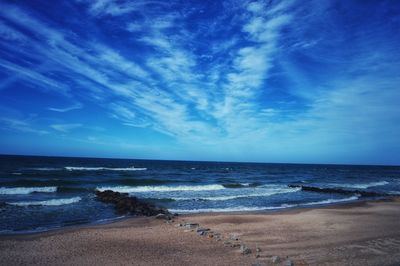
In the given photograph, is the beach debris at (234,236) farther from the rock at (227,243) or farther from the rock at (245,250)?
the rock at (245,250)

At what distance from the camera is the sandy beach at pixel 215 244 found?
705 cm

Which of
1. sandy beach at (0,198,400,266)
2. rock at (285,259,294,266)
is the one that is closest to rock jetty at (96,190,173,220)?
sandy beach at (0,198,400,266)

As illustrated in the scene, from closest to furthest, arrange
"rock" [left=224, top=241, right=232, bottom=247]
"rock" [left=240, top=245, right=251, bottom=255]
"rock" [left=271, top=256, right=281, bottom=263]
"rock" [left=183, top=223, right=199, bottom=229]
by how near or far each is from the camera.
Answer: "rock" [left=271, top=256, right=281, bottom=263]
"rock" [left=240, top=245, right=251, bottom=255]
"rock" [left=224, top=241, right=232, bottom=247]
"rock" [left=183, top=223, right=199, bottom=229]

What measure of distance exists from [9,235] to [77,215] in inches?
151

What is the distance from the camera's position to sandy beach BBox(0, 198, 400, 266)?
7.05 meters

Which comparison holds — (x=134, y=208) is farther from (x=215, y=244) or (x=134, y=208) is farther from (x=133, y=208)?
A: (x=215, y=244)

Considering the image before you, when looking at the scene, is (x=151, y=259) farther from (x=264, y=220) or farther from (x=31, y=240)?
(x=264, y=220)

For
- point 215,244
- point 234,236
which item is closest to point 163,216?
point 234,236

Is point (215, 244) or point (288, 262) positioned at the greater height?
point (288, 262)

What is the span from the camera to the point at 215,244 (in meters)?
8.52

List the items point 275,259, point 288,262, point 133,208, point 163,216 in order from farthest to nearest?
point 133,208
point 163,216
point 275,259
point 288,262

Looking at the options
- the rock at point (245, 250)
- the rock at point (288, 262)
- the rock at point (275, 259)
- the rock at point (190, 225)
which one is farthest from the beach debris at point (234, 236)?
the rock at point (288, 262)

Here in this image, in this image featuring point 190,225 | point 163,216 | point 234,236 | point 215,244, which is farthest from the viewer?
point 163,216

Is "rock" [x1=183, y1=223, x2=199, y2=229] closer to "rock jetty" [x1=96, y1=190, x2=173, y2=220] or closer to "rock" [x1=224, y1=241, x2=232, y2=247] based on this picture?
"rock jetty" [x1=96, y1=190, x2=173, y2=220]
